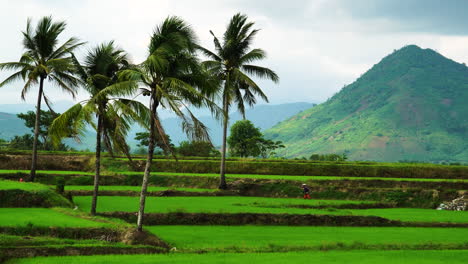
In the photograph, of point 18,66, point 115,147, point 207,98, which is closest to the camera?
point 207,98

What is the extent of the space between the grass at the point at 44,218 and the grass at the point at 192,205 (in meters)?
2.96

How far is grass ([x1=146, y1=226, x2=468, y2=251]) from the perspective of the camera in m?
19.3

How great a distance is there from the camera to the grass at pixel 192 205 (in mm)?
25922

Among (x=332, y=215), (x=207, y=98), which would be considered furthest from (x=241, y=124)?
(x=207, y=98)

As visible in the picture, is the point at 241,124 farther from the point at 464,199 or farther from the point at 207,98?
the point at 207,98

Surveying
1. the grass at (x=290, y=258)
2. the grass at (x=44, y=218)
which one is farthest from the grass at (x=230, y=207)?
the grass at (x=290, y=258)

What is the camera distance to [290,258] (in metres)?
16.4

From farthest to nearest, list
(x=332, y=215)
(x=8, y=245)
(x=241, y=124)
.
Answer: (x=241, y=124)
(x=332, y=215)
(x=8, y=245)

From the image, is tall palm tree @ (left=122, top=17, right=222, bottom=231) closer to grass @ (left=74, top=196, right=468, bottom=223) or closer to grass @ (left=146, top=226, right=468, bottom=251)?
grass @ (left=146, top=226, right=468, bottom=251)

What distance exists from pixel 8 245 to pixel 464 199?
3062 cm

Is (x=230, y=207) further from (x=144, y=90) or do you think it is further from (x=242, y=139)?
(x=242, y=139)

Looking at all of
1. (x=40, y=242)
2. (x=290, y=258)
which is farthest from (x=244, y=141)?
(x=40, y=242)

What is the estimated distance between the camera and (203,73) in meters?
20.8

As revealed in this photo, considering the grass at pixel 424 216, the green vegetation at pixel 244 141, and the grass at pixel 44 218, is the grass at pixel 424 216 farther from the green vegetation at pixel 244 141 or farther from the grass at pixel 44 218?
the green vegetation at pixel 244 141
